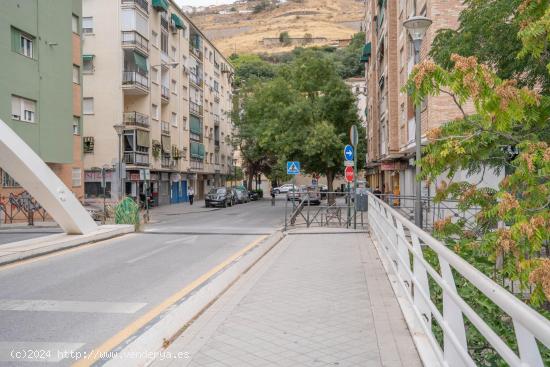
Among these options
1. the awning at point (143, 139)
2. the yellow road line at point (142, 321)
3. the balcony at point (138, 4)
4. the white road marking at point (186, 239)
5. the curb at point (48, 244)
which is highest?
the balcony at point (138, 4)

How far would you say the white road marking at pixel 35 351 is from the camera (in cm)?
453

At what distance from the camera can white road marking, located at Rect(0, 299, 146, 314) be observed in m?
6.31

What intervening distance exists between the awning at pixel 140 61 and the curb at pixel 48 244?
24.4 m

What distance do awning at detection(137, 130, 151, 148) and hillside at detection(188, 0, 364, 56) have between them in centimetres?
11793

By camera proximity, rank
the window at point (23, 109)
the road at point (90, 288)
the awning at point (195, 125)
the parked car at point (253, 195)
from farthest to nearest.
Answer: the parked car at point (253, 195) < the awning at point (195, 125) < the window at point (23, 109) < the road at point (90, 288)

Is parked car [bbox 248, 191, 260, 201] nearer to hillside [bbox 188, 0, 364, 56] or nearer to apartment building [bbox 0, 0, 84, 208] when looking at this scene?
apartment building [bbox 0, 0, 84, 208]

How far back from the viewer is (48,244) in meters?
11.8

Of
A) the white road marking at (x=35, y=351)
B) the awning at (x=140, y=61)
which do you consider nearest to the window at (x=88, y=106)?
the awning at (x=140, y=61)

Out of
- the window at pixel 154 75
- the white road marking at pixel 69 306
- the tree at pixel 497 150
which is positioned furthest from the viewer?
the window at pixel 154 75

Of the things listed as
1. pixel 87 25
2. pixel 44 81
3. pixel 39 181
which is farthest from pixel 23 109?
pixel 87 25

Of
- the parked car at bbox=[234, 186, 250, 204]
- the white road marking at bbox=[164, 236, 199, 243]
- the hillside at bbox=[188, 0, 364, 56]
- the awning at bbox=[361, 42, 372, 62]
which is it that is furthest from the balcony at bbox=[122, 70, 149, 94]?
the hillside at bbox=[188, 0, 364, 56]

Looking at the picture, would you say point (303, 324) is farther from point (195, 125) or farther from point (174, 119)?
point (195, 125)

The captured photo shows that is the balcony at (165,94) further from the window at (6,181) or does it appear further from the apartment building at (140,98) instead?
the window at (6,181)

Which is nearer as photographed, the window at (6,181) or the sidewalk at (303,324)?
the sidewalk at (303,324)
